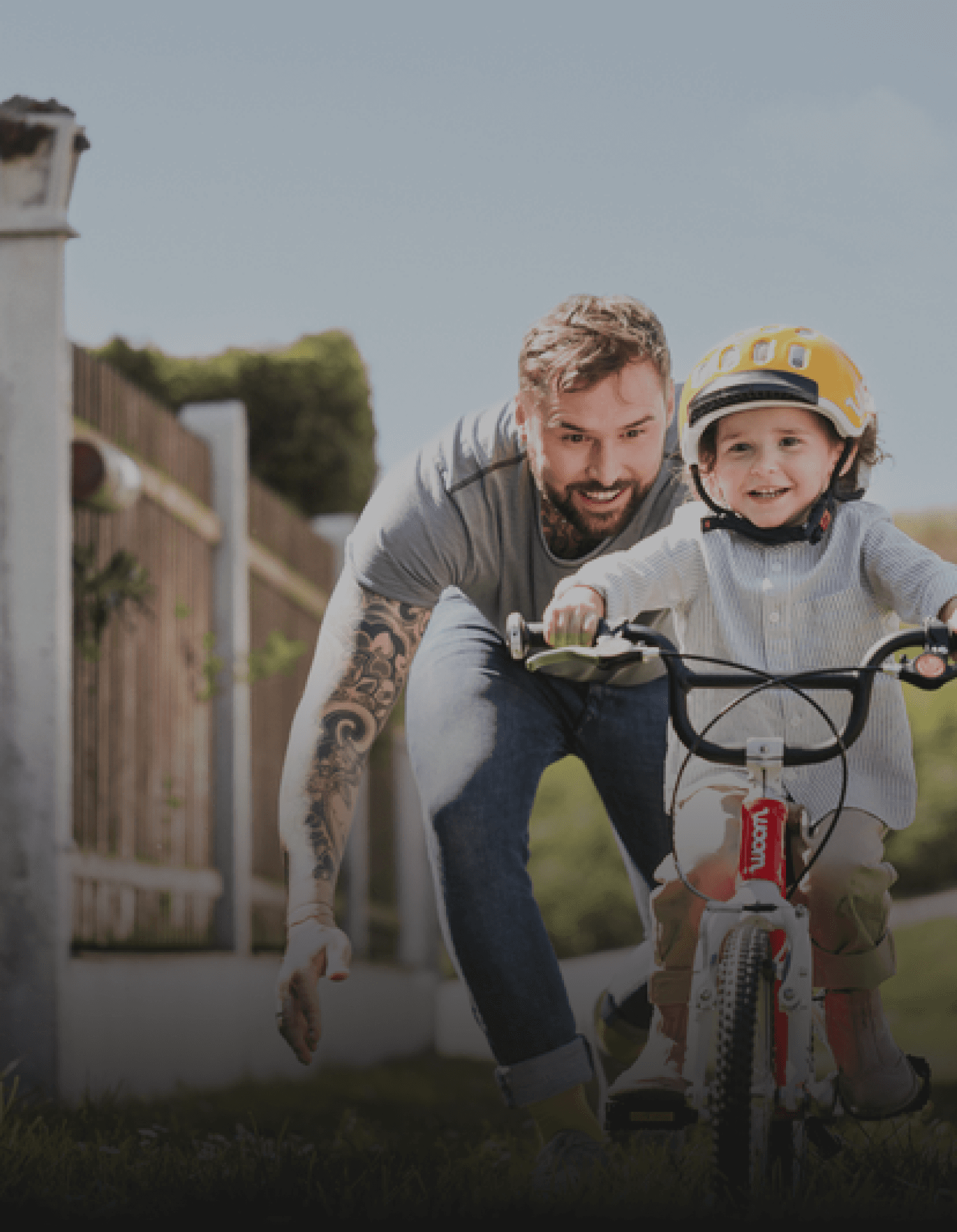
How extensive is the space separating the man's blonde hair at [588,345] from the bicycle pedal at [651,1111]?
1359 millimetres

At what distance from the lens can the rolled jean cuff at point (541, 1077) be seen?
3.25m

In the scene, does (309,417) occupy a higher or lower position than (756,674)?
higher

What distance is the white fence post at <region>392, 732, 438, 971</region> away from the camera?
9.53 m

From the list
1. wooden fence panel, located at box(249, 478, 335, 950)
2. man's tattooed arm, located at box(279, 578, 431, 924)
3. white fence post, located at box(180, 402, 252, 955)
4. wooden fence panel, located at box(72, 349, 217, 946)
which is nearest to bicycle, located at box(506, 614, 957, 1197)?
man's tattooed arm, located at box(279, 578, 431, 924)

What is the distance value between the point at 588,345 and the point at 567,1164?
1584 millimetres

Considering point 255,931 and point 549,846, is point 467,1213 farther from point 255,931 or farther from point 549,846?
point 549,846

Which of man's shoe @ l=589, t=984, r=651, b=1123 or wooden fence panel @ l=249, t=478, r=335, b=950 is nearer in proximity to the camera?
man's shoe @ l=589, t=984, r=651, b=1123

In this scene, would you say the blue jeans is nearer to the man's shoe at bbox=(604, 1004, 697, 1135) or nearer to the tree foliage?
the man's shoe at bbox=(604, 1004, 697, 1135)

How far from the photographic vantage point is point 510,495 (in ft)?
11.3

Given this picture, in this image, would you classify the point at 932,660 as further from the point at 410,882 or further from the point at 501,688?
the point at 410,882

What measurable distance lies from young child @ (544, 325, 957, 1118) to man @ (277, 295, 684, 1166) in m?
0.39

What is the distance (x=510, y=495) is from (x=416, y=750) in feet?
1.92

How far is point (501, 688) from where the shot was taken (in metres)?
3.44

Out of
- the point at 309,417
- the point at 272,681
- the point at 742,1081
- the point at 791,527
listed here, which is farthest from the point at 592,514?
the point at 309,417
